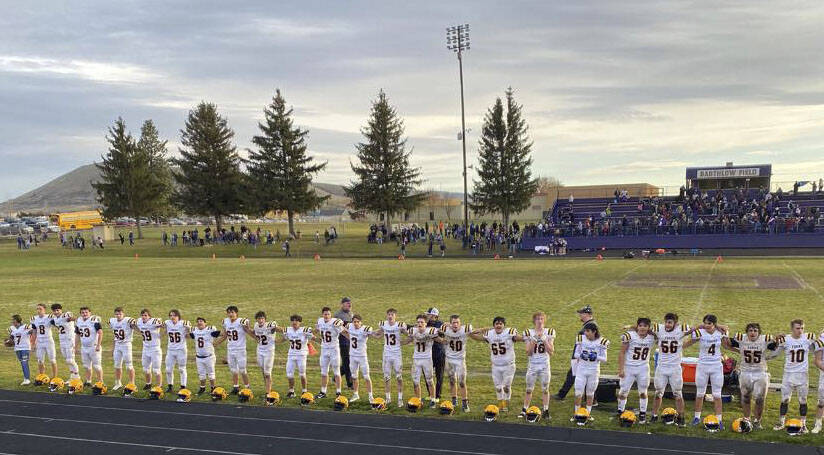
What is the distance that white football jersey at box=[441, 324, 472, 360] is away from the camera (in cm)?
1175

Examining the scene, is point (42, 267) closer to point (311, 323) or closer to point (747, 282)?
point (311, 323)

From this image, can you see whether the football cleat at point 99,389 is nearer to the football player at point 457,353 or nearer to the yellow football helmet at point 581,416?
the football player at point 457,353

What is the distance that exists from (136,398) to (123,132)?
66996 mm

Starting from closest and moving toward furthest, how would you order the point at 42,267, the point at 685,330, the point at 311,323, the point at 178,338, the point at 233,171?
the point at 685,330 < the point at 178,338 < the point at 311,323 < the point at 42,267 < the point at 233,171

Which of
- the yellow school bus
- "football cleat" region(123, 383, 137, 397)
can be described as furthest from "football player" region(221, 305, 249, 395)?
the yellow school bus

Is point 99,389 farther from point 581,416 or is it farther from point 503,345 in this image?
point 581,416

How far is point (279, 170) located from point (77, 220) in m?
42.9

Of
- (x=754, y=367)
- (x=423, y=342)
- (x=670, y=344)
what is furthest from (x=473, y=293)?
(x=754, y=367)

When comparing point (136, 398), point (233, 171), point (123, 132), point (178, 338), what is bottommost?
point (136, 398)

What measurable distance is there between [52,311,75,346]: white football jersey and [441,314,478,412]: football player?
9236mm

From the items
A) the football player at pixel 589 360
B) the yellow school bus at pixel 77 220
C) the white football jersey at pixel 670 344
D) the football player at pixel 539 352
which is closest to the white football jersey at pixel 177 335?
the football player at pixel 539 352

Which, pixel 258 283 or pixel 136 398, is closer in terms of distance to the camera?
pixel 136 398

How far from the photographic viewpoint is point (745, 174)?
55.4m

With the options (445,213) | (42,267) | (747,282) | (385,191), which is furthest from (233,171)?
(747,282)
